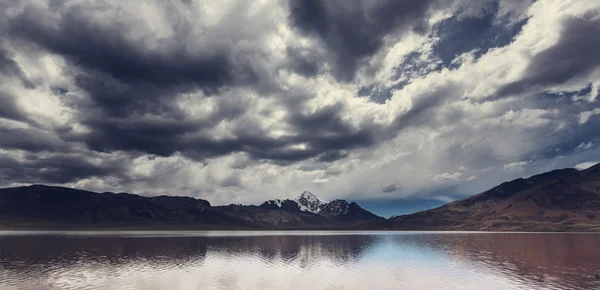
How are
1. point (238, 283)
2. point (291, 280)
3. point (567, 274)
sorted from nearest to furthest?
point (238, 283), point (291, 280), point (567, 274)

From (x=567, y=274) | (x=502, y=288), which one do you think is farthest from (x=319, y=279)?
(x=567, y=274)

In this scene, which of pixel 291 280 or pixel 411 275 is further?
pixel 411 275

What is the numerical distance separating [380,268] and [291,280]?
22.8 metres

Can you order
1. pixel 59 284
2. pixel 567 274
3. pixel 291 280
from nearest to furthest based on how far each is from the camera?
pixel 59 284
pixel 291 280
pixel 567 274

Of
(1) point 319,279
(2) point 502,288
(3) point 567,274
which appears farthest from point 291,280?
(3) point 567,274

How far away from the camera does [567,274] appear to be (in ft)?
196

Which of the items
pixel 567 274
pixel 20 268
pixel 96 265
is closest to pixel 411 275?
pixel 567 274

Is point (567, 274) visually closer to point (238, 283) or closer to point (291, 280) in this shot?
point (291, 280)

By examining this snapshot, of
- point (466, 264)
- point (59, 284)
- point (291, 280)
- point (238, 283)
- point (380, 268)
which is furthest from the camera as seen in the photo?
point (466, 264)

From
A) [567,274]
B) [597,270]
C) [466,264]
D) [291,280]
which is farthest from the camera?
[466,264]

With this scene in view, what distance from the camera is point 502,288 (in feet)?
159

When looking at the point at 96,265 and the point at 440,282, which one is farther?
the point at 96,265

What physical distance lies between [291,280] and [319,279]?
4404mm

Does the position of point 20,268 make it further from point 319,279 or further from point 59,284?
point 319,279
